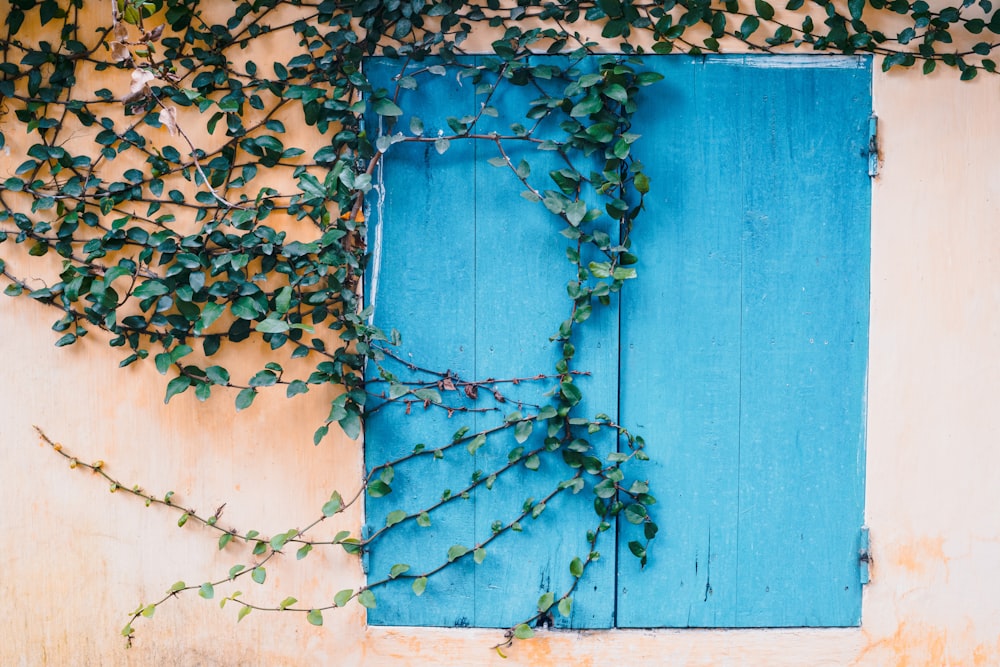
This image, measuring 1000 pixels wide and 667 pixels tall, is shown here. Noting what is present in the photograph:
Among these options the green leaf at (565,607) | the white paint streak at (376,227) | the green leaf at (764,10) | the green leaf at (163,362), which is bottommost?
the green leaf at (565,607)

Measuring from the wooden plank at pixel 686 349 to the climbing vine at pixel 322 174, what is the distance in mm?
63

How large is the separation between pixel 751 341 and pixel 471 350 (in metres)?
0.77

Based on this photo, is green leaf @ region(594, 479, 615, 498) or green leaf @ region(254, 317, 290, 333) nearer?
green leaf @ region(254, 317, 290, 333)

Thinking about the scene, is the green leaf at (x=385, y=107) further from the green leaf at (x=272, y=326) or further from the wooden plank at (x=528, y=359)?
the green leaf at (x=272, y=326)

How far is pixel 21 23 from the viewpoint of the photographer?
1.92 m

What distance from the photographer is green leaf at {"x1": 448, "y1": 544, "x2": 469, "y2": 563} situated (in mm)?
1927

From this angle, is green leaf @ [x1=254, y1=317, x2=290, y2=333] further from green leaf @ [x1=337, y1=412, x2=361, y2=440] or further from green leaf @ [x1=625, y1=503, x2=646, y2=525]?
green leaf @ [x1=625, y1=503, x2=646, y2=525]

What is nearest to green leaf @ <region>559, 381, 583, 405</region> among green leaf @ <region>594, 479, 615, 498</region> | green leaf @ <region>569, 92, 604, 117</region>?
green leaf @ <region>594, 479, 615, 498</region>

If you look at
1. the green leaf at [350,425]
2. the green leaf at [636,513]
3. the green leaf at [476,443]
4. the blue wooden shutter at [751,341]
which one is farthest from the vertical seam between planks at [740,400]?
the green leaf at [350,425]

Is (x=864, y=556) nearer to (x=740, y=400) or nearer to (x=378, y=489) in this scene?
(x=740, y=400)

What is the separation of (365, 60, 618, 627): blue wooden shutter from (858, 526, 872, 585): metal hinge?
0.69 metres

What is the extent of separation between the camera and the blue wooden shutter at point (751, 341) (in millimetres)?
1911

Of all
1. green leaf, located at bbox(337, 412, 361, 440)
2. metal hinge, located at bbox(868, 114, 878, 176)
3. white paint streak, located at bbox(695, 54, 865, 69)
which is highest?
white paint streak, located at bbox(695, 54, 865, 69)

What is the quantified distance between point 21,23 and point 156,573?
156 centimetres
